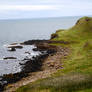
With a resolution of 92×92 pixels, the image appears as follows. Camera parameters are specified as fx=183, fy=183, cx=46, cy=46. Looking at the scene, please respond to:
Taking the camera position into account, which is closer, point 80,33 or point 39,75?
point 39,75

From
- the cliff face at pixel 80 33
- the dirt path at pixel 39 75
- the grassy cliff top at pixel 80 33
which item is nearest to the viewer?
the dirt path at pixel 39 75

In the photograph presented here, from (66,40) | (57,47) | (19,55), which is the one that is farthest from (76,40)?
(19,55)

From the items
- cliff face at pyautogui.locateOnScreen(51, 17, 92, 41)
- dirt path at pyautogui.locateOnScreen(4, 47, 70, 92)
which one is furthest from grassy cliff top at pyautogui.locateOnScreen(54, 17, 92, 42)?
dirt path at pyautogui.locateOnScreen(4, 47, 70, 92)

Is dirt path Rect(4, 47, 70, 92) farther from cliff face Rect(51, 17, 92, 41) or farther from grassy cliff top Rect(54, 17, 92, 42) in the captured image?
cliff face Rect(51, 17, 92, 41)

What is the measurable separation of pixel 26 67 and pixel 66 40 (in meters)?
44.8

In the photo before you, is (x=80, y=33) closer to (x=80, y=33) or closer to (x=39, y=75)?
(x=80, y=33)

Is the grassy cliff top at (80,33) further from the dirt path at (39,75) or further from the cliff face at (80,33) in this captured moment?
the dirt path at (39,75)

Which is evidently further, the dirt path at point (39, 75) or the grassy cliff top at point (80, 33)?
the grassy cliff top at point (80, 33)

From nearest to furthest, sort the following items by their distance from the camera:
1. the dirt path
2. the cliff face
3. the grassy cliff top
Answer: the dirt path, the grassy cliff top, the cliff face

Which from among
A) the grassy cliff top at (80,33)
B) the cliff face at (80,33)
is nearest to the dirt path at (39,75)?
the grassy cliff top at (80,33)

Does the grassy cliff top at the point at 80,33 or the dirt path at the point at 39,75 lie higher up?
the grassy cliff top at the point at 80,33

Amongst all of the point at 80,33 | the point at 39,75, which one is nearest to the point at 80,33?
the point at 80,33

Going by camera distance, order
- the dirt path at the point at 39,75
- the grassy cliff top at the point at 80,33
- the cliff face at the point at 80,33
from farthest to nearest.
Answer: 1. the cliff face at the point at 80,33
2. the grassy cliff top at the point at 80,33
3. the dirt path at the point at 39,75

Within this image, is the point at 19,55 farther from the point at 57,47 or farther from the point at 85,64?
the point at 85,64
